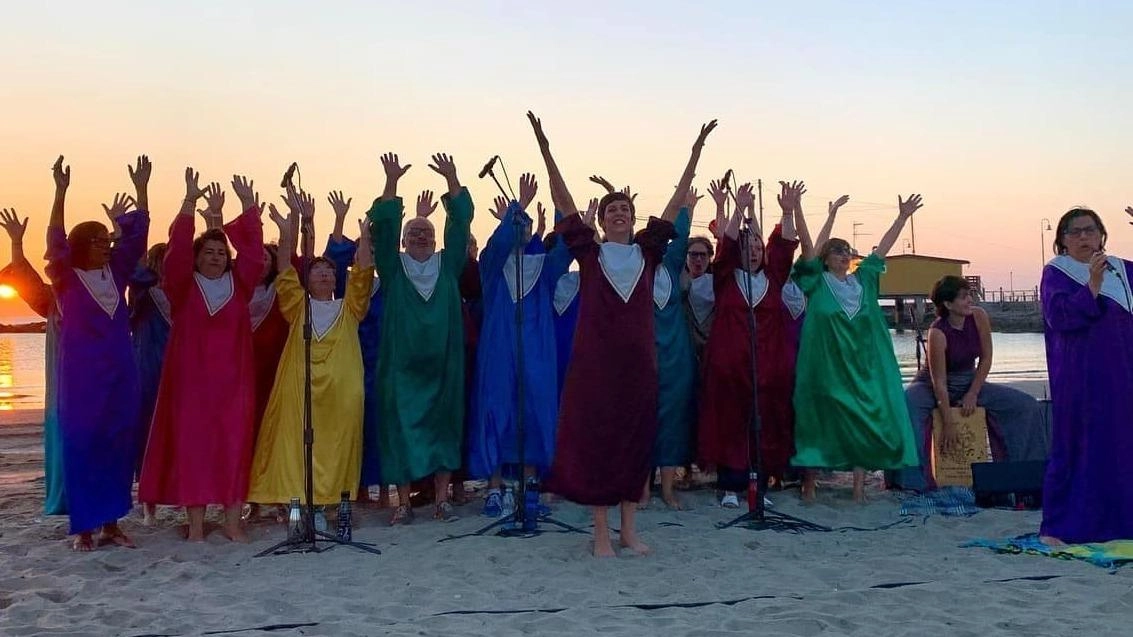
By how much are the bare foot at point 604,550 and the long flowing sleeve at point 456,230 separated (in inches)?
91.3

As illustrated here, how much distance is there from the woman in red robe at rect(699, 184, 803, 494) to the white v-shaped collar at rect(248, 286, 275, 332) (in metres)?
3.17

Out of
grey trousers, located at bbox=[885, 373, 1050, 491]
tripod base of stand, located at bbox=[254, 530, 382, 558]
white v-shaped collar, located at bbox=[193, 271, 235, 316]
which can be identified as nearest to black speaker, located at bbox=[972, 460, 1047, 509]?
grey trousers, located at bbox=[885, 373, 1050, 491]

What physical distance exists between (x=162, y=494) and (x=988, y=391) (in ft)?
20.0

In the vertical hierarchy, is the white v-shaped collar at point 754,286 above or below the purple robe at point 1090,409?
above

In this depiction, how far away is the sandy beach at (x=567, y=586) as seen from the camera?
392 centimetres

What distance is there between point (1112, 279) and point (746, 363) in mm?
2410

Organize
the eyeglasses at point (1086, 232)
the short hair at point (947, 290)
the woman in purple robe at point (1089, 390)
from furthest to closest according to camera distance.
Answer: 1. the short hair at point (947, 290)
2. the eyeglasses at point (1086, 232)
3. the woman in purple robe at point (1089, 390)

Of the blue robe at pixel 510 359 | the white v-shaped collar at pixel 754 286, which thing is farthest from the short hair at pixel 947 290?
the blue robe at pixel 510 359

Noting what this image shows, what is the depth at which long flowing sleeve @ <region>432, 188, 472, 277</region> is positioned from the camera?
631 centimetres

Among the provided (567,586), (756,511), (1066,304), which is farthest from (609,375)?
(1066,304)

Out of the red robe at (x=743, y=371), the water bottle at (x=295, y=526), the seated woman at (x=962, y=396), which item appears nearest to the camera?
the water bottle at (x=295, y=526)

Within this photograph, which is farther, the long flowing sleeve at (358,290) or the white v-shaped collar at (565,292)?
the white v-shaped collar at (565,292)

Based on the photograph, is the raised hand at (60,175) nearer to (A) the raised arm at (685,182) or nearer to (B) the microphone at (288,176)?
(B) the microphone at (288,176)

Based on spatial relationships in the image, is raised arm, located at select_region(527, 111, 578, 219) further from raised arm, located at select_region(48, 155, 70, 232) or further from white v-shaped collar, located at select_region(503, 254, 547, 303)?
raised arm, located at select_region(48, 155, 70, 232)
